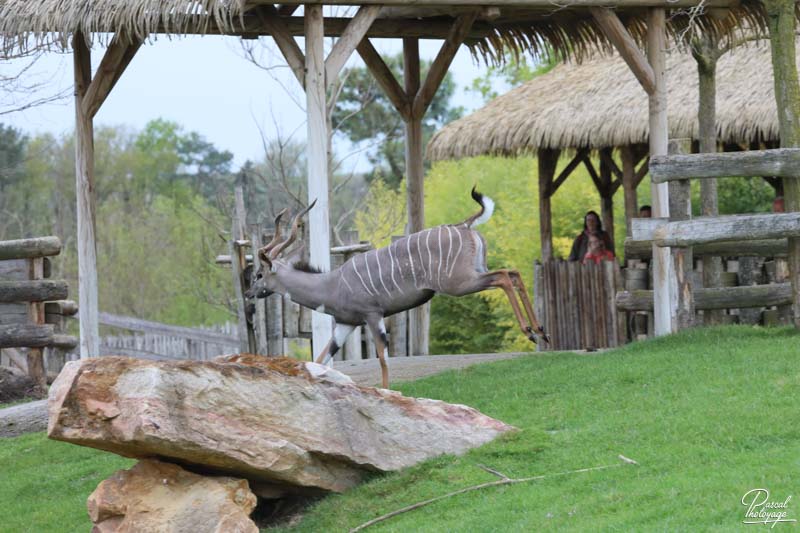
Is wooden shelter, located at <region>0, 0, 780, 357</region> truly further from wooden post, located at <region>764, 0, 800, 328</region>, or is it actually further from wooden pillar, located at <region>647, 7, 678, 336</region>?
wooden post, located at <region>764, 0, 800, 328</region>

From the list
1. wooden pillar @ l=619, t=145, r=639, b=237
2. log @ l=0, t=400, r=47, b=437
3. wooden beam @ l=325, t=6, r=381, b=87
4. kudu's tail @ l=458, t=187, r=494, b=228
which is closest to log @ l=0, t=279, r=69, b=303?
log @ l=0, t=400, r=47, b=437

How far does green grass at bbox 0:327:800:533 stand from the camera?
5.61 meters

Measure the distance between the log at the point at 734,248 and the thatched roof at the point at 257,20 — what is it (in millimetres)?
1927

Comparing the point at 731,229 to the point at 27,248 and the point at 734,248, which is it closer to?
the point at 734,248

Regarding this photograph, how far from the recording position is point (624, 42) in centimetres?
1055

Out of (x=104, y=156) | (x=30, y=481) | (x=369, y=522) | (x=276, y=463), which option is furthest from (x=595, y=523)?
(x=104, y=156)

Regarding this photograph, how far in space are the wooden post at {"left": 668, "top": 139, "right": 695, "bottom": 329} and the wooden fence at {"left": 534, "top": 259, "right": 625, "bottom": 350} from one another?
3.76 metres

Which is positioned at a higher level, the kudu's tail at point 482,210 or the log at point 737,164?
the log at point 737,164

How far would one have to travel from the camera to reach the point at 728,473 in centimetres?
575

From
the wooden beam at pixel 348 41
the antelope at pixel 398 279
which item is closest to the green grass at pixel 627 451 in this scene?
the antelope at pixel 398 279

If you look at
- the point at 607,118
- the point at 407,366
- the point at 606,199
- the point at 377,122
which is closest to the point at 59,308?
the point at 407,366

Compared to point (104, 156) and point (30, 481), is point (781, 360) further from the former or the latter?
point (104, 156)

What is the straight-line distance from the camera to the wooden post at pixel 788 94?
947 cm

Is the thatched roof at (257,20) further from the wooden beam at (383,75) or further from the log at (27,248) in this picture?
the log at (27,248)
